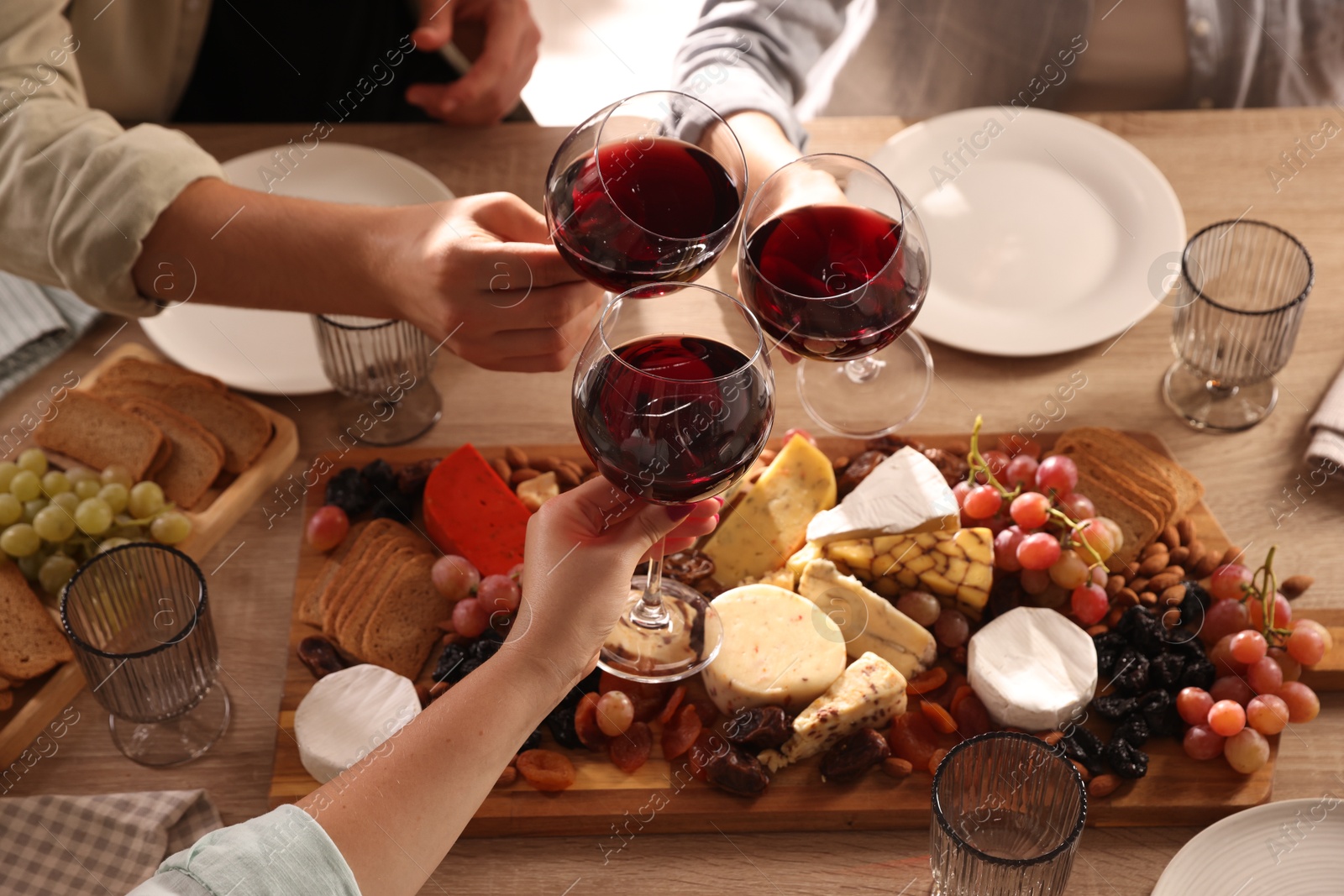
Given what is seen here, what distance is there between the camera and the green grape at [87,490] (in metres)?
1.26

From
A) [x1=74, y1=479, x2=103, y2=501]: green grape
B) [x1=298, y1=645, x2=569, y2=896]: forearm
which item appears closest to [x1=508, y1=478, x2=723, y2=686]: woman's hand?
[x1=298, y1=645, x2=569, y2=896]: forearm

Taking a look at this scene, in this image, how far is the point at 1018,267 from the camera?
5.09 feet

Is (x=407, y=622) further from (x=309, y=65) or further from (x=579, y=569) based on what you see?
(x=309, y=65)

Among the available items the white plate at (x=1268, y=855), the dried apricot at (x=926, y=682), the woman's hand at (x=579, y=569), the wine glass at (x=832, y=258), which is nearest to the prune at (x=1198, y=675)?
the white plate at (x=1268, y=855)

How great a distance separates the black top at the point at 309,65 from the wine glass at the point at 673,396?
1027mm

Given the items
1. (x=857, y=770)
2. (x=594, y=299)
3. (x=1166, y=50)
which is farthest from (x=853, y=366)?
(x=1166, y=50)

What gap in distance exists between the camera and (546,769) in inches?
43.1

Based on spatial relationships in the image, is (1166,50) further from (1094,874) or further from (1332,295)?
(1094,874)

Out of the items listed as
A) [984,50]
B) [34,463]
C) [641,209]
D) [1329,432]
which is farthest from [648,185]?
[984,50]

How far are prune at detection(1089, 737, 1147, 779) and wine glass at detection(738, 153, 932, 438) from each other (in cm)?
46

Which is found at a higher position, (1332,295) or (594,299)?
(594,299)

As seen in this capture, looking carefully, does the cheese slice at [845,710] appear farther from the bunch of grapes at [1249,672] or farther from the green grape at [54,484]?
the green grape at [54,484]

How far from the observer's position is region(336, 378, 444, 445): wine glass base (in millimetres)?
1396

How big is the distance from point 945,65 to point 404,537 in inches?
56.8
